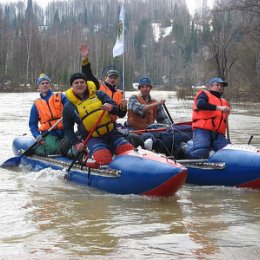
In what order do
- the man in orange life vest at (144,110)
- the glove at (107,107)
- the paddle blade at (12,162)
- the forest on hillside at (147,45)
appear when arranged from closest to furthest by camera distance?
1. the glove at (107,107)
2. the man in orange life vest at (144,110)
3. the paddle blade at (12,162)
4. the forest on hillside at (147,45)

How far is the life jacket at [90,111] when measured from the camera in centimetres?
641

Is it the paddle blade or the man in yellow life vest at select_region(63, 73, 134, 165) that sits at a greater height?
the man in yellow life vest at select_region(63, 73, 134, 165)

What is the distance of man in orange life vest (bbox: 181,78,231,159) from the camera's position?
7035 mm

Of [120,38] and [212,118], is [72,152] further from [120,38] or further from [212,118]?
[120,38]

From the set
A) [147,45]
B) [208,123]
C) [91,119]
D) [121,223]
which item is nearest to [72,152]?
[91,119]

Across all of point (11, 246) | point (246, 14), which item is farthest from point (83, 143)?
point (246, 14)

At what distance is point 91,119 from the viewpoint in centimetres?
643

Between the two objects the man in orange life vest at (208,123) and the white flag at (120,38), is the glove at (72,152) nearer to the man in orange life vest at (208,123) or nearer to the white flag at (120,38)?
the man in orange life vest at (208,123)

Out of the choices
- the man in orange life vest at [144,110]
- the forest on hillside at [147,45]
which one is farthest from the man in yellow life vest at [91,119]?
the forest on hillside at [147,45]

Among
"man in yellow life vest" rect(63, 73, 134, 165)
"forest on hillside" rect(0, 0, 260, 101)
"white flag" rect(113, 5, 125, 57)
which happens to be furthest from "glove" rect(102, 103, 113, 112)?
"forest on hillside" rect(0, 0, 260, 101)

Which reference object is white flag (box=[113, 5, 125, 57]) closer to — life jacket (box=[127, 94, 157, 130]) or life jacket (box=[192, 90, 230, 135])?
life jacket (box=[127, 94, 157, 130])

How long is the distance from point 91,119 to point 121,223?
178cm

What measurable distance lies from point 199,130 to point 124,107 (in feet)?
3.93

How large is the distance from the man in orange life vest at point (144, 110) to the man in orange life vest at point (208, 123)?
31.6 inches
